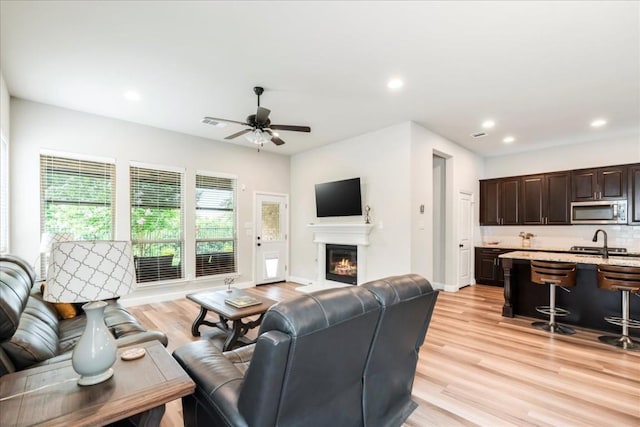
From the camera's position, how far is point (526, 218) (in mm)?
6445

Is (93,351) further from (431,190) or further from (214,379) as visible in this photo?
(431,190)

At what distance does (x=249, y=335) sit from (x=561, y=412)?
115 inches

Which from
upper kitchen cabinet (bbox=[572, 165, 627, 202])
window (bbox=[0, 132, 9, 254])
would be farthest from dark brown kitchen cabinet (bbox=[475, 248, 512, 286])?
window (bbox=[0, 132, 9, 254])

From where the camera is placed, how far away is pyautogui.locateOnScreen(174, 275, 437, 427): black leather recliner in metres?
1.20

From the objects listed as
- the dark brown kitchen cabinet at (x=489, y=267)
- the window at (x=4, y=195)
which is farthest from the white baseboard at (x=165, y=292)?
the dark brown kitchen cabinet at (x=489, y=267)

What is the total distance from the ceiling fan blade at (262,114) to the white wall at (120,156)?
2.63 metres

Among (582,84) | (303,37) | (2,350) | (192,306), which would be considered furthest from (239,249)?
(582,84)

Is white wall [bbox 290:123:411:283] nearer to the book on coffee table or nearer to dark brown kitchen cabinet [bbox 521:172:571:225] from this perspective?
the book on coffee table

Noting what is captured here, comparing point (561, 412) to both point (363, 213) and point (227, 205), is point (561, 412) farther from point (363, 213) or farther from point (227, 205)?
point (227, 205)

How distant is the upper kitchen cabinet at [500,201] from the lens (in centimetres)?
659

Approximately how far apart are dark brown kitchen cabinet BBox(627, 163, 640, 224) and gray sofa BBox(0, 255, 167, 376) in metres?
7.22

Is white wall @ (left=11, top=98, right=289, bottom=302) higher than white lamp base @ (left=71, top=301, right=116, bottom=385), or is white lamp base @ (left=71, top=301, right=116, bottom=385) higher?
white wall @ (left=11, top=98, right=289, bottom=302)

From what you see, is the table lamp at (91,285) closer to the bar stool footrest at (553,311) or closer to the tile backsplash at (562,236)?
the bar stool footrest at (553,311)

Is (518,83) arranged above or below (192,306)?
above
